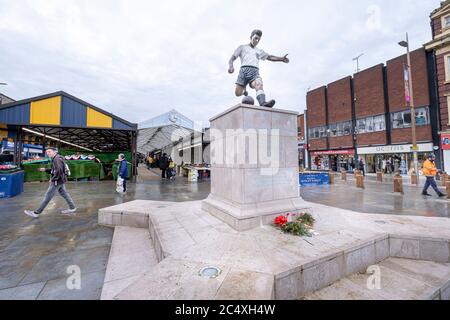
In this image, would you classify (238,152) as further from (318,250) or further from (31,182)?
(31,182)

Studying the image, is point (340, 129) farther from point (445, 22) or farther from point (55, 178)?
point (55, 178)

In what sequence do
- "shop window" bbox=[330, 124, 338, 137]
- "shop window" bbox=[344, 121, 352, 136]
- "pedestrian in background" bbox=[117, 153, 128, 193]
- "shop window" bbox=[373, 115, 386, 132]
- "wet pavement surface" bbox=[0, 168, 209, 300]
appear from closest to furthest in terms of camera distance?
"wet pavement surface" bbox=[0, 168, 209, 300] < "pedestrian in background" bbox=[117, 153, 128, 193] < "shop window" bbox=[373, 115, 386, 132] < "shop window" bbox=[344, 121, 352, 136] < "shop window" bbox=[330, 124, 338, 137]

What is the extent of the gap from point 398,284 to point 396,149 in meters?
23.3

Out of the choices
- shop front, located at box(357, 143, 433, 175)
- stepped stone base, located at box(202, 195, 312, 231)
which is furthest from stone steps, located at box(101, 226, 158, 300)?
shop front, located at box(357, 143, 433, 175)

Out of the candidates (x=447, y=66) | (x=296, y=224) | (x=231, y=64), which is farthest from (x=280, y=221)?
(x=447, y=66)

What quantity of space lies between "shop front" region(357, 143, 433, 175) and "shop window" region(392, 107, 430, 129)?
200cm

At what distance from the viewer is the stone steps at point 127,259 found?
2744 mm

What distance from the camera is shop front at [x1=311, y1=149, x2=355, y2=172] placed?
84.0 feet

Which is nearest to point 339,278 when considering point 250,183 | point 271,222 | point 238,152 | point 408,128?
point 271,222

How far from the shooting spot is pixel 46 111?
13.1 m

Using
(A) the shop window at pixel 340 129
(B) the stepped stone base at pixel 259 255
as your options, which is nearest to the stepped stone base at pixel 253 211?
(B) the stepped stone base at pixel 259 255

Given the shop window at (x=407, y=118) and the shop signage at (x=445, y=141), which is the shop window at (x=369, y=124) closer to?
the shop window at (x=407, y=118)

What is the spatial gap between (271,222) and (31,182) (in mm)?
17985

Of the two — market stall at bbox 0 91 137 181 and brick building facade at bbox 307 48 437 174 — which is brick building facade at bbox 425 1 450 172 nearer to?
brick building facade at bbox 307 48 437 174
